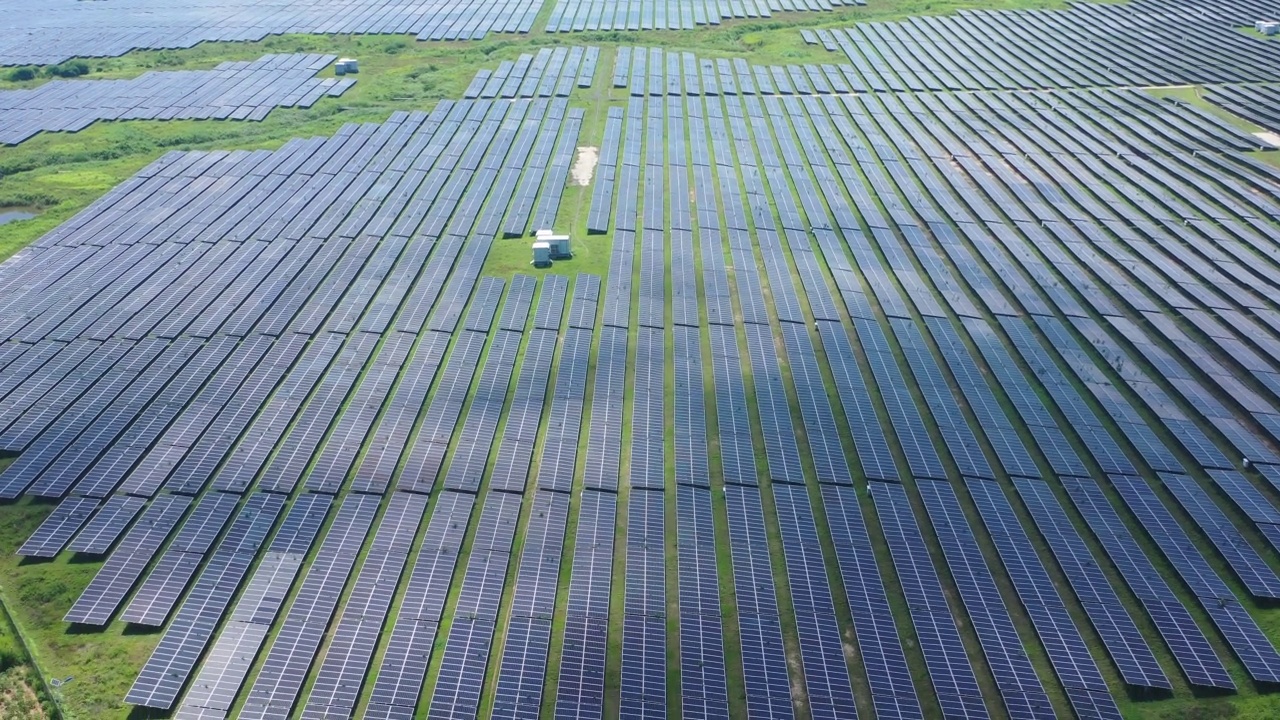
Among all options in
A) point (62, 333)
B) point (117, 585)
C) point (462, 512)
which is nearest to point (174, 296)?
point (62, 333)

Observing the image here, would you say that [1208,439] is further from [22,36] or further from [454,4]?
[22,36]

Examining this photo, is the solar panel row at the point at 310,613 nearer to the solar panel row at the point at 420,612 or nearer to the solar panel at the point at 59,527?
the solar panel row at the point at 420,612

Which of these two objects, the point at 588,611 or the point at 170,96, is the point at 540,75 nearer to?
the point at 170,96

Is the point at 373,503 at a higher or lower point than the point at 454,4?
lower

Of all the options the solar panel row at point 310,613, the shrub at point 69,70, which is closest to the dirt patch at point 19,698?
the solar panel row at point 310,613

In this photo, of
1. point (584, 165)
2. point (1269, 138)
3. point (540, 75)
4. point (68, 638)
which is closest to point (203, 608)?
point (68, 638)
